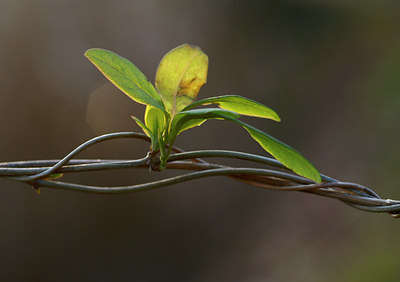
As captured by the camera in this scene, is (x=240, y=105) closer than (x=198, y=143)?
Yes

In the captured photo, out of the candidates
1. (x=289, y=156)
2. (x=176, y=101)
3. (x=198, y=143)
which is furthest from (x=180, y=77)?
(x=198, y=143)

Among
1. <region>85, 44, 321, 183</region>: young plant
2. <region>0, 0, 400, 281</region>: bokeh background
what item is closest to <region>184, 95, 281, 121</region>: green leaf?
<region>85, 44, 321, 183</region>: young plant

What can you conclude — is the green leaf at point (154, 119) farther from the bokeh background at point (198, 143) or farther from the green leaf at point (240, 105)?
the bokeh background at point (198, 143)

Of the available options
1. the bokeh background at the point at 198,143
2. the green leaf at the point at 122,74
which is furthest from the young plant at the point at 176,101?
the bokeh background at the point at 198,143

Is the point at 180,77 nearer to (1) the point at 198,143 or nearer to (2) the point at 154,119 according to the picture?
(2) the point at 154,119

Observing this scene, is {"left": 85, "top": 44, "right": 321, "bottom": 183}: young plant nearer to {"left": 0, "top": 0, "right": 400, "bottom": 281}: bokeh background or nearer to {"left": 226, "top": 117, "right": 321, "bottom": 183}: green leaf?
{"left": 226, "top": 117, "right": 321, "bottom": 183}: green leaf

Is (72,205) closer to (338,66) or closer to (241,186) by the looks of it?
(241,186)

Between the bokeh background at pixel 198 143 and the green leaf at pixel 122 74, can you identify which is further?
the bokeh background at pixel 198 143
